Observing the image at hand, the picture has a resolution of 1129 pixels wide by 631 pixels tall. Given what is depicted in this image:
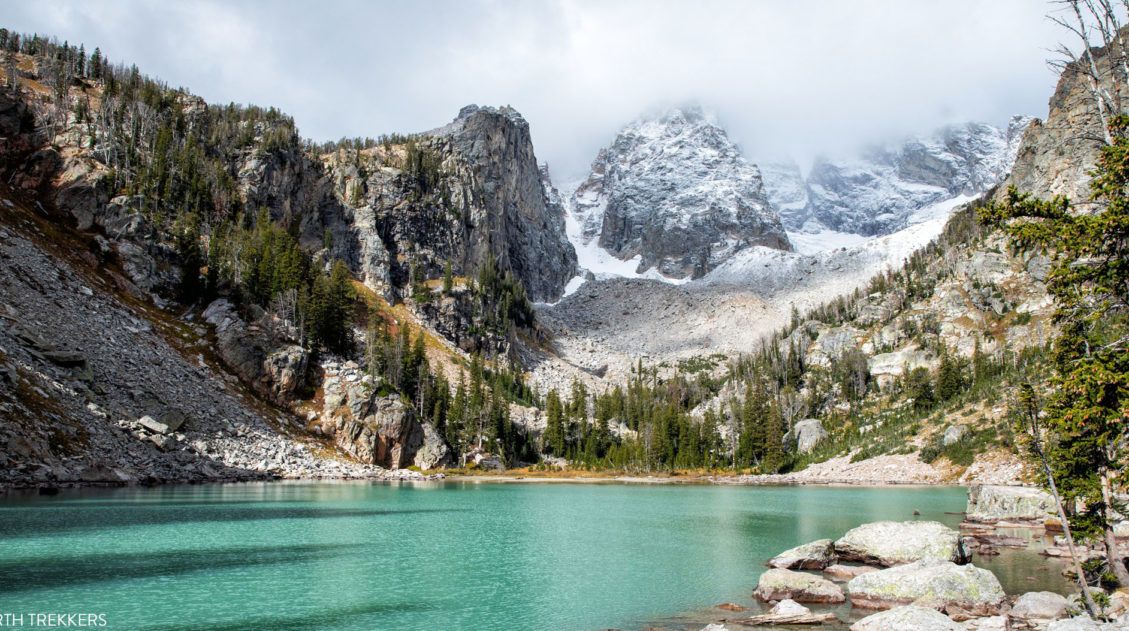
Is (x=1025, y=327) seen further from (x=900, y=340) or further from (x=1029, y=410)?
(x=1029, y=410)

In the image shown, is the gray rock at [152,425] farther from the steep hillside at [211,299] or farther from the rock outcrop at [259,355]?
the rock outcrop at [259,355]

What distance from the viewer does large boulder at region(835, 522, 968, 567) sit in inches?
1222

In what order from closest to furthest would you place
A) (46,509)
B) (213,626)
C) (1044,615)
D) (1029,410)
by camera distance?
(213,626) < (1044,615) < (1029,410) < (46,509)

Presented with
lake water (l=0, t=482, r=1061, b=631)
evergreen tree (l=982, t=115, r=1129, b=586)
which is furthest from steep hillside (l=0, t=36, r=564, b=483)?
evergreen tree (l=982, t=115, r=1129, b=586)

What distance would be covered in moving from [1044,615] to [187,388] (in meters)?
83.2

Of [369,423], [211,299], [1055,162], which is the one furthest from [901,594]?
[1055,162]

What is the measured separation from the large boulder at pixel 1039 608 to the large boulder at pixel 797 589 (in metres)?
5.77

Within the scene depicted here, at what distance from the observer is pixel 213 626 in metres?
20.5

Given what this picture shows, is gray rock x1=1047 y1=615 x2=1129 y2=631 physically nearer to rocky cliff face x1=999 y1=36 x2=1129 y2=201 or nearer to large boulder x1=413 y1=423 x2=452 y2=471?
large boulder x1=413 y1=423 x2=452 y2=471

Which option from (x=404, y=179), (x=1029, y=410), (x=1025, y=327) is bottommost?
(x=1029, y=410)

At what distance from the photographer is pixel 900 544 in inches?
1265

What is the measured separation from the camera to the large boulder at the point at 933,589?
24.0 m

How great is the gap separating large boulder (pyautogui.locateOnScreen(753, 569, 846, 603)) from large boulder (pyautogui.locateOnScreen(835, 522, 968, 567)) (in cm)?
682

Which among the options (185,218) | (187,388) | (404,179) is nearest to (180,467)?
(187,388)
